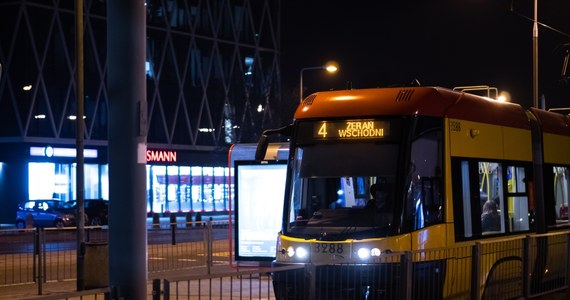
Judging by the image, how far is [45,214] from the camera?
4703 cm

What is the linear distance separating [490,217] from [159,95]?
51.7 meters

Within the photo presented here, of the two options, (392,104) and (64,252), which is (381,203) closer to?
(392,104)

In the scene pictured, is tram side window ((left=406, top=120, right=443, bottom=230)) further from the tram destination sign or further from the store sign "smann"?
the store sign "smann"

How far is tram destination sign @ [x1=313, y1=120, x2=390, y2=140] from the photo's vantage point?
41.1 ft

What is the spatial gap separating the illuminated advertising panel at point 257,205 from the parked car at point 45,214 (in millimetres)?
29219

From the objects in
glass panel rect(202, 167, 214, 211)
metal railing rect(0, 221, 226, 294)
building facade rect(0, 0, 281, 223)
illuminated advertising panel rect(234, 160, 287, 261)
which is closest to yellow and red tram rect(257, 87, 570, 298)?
illuminated advertising panel rect(234, 160, 287, 261)

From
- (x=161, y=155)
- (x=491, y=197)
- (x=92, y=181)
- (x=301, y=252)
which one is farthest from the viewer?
(x=161, y=155)

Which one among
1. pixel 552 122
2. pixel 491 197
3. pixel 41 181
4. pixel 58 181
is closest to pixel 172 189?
pixel 58 181

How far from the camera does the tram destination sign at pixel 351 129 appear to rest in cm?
1253

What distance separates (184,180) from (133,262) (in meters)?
57.1

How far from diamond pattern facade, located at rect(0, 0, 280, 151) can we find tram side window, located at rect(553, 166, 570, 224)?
128 ft

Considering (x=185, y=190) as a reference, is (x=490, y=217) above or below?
below

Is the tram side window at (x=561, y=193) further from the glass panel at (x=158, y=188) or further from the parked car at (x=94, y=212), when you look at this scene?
the glass panel at (x=158, y=188)

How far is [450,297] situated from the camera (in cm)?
1172
